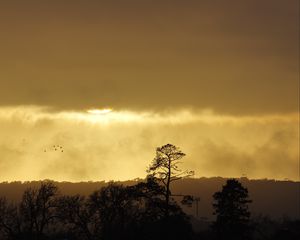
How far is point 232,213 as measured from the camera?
241 feet

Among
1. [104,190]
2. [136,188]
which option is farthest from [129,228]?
[104,190]

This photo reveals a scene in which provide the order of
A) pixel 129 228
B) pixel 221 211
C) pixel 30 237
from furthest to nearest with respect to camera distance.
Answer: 1. pixel 30 237
2. pixel 129 228
3. pixel 221 211

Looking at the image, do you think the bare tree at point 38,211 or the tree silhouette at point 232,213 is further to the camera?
the bare tree at point 38,211

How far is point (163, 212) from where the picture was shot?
2704 inches

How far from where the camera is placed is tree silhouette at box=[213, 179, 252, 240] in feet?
238

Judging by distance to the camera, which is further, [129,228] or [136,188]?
[129,228]

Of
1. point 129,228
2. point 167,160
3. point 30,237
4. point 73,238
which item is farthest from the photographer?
point 73,238

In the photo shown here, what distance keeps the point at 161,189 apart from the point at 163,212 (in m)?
2.58

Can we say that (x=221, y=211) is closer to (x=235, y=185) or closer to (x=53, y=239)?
(x=235, y=185)

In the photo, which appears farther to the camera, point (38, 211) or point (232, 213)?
point (38, 211)

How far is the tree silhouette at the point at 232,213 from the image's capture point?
7244 cm

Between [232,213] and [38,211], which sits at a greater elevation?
[38,211]

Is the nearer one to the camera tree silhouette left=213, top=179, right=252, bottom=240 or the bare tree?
tree silhouette left=213, top=179, right=252, bottom=240

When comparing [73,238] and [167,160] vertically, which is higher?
[167,160]
